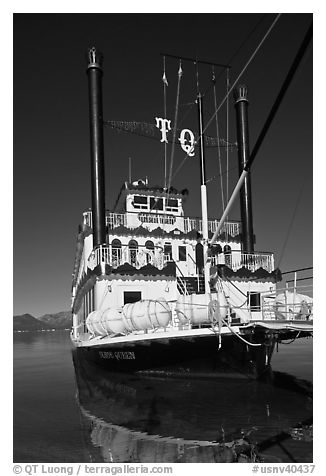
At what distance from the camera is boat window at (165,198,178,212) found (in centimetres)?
2642

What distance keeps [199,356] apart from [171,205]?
1416 cm

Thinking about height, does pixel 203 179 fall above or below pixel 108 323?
above

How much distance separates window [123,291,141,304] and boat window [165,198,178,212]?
9127 millimetres

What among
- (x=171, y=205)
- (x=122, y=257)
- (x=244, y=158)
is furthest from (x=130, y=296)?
(x=244, y=158)

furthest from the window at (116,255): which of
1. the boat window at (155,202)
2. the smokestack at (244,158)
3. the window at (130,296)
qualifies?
the smokestack at (244,158)

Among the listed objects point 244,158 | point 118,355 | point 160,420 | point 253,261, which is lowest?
point 160,420

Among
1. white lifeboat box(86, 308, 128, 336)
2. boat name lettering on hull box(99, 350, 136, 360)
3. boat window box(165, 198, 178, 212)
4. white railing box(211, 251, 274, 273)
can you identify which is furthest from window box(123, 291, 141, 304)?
boat window box(165, 198, 178, 212)

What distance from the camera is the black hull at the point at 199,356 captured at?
1356cm

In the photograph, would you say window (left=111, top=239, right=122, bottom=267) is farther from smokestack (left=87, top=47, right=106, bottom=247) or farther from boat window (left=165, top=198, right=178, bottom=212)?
boat window (left=165, top=198, right=178, bottom=212)

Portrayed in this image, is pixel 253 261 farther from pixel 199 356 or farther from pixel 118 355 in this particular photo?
pixel 118 355

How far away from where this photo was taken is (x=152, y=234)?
22500mm

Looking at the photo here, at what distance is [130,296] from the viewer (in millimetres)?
18453
